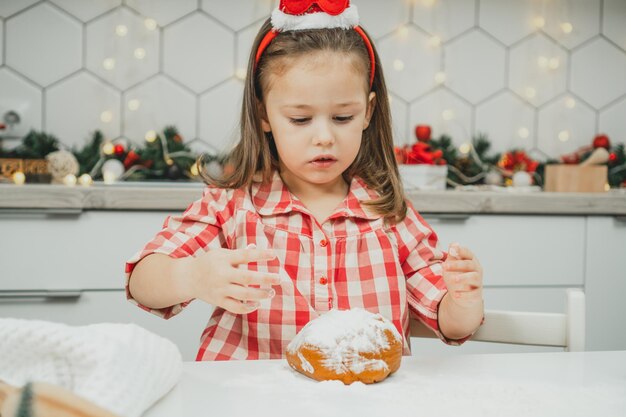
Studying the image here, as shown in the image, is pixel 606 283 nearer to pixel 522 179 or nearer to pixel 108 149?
pixel 522 179

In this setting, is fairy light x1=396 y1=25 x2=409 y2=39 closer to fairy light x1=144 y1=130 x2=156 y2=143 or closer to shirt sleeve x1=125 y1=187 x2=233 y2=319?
fairy light x1=144 y1=130 x2=156 y2=143

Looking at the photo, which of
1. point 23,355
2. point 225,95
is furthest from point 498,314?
point 225,95

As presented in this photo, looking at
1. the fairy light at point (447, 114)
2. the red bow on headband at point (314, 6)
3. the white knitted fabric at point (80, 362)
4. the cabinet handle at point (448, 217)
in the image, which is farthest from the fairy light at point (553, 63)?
the white knitted fabric at point (80, 362)

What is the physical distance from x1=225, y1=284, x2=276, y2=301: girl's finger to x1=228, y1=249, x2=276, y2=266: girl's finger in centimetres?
2

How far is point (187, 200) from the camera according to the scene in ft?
5.02

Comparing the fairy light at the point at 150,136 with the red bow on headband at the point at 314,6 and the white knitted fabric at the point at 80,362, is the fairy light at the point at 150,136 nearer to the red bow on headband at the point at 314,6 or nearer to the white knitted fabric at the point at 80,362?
the red bow on headband at the point at 314,6

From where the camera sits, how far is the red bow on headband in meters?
0.94

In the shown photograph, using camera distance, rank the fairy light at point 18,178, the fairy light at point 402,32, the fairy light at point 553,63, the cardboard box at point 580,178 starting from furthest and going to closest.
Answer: the fairy light at point 553,63 → the fairy light at point 402,32 → the cardboard box at point 580,178 → the fairy light at point 18,178

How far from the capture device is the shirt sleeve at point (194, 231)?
2.89ft

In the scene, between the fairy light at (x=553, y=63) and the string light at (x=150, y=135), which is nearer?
the string light at (x=150, y=135)

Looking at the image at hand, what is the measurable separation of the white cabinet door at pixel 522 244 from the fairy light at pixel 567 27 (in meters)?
0.83

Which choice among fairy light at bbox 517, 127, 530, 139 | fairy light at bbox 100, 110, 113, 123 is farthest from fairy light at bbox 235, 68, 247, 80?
Result: fairy light at bbox 517, 127, 530, 139

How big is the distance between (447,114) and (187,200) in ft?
3.41

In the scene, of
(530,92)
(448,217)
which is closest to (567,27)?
(530,92)
